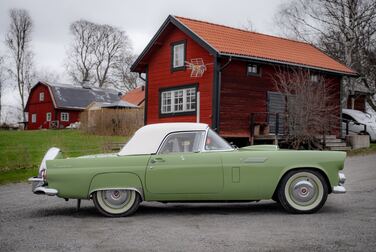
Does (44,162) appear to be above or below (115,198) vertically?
above

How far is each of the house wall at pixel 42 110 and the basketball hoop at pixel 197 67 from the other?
30.7 metres

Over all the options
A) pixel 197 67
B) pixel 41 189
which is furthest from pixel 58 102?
pixel 41 189

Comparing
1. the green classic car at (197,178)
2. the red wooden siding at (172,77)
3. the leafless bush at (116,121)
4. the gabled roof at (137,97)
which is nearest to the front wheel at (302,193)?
the green classic car at (197,178)

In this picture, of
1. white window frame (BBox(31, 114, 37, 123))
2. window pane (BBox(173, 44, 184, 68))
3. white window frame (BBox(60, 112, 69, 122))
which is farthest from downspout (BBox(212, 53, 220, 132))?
white window frame (BBox(31, 114, 37, 123))

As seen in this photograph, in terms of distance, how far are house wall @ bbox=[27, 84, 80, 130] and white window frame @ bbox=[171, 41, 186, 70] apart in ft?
96.0

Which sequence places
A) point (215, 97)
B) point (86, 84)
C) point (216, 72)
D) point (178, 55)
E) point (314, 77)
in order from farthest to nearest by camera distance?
point (86, 84), point (314, 77), point (178, 55), point (215, 97), point (216, 72)

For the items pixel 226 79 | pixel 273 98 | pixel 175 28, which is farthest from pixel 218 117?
pixel 175 28

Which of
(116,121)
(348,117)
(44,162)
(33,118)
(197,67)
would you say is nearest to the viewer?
(44,162)

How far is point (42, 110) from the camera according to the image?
52.0 meters

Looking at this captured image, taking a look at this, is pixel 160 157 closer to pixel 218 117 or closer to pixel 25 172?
pixel 25 172

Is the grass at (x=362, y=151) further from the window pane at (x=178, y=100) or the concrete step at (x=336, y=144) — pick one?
the window pane at (x=178, y=100)

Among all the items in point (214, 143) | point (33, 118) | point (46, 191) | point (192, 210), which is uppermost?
point (33, 118)

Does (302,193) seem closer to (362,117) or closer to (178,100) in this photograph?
(178,100)

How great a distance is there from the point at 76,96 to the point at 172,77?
100 ft
